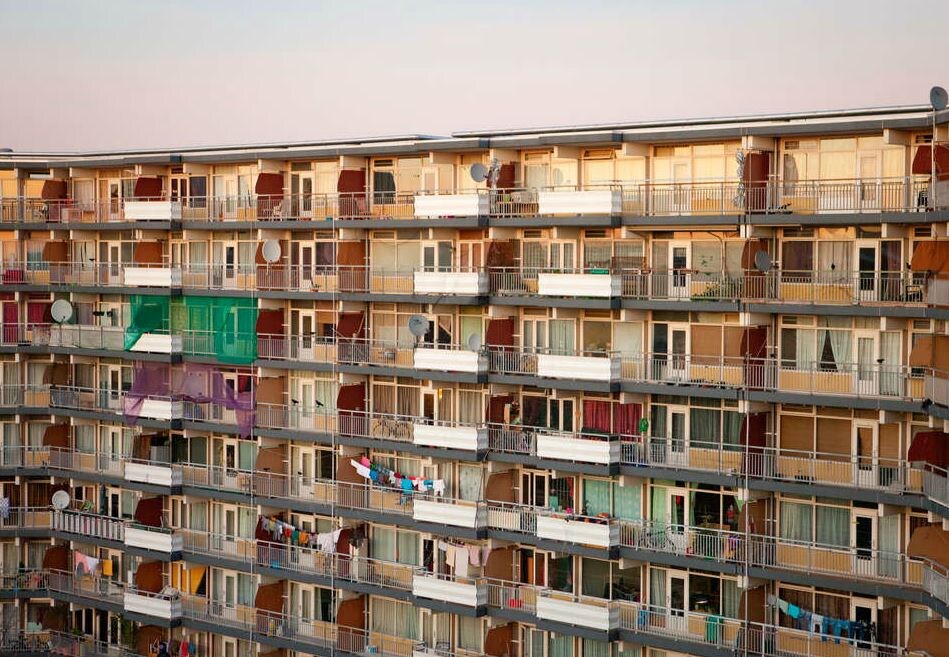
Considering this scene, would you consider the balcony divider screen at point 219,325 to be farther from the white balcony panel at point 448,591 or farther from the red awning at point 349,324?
the white balcony panel at point 448,591

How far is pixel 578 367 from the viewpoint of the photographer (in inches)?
1836

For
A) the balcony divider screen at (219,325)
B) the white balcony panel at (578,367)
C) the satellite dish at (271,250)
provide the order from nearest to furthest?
the white balcony panel at (578,367) → the satellite dish at (271,250) → the balcony divider screen at (219,325)

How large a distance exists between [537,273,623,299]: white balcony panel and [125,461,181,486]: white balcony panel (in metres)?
14.7

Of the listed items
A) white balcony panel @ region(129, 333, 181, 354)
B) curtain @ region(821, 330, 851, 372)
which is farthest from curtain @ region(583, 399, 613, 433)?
white balcony panel @ region(129, 333, 181, 354)

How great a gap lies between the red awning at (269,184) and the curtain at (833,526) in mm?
19104

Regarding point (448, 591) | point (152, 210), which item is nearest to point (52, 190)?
point (152, 210)

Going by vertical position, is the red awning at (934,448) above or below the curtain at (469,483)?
above

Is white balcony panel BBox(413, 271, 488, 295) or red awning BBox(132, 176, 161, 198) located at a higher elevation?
red awning BBox(132, 176, 161, 198)

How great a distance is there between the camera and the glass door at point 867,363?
42.6 metres

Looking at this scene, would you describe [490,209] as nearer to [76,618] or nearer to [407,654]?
[407,654]

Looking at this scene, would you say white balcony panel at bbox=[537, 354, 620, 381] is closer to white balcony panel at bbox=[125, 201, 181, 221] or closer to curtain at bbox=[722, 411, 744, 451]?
curtain at bbox=[722, 411, 744, 451]

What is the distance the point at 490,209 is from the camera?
1927 inches

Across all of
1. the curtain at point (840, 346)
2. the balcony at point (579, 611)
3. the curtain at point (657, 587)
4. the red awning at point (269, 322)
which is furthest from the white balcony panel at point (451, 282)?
the curtain at point (840, 346)

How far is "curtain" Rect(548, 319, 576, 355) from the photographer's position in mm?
48281
